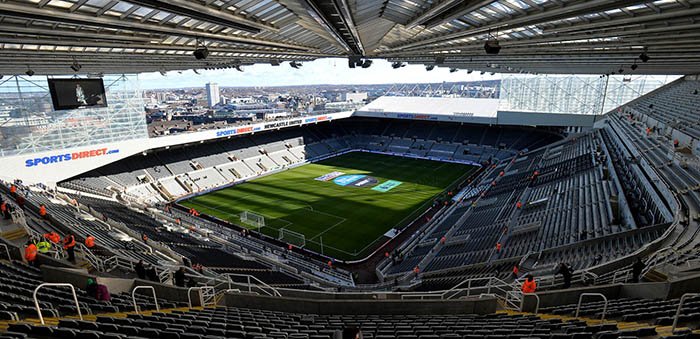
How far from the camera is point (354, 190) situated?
1391 inches

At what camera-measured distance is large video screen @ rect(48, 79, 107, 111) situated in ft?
69.7

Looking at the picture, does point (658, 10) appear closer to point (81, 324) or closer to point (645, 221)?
point (645, 221)

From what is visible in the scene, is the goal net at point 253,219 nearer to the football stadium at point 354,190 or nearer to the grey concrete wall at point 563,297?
the football stadium at point 354,190

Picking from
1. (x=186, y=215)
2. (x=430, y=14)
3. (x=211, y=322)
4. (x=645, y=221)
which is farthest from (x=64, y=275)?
(x=186, y=215)

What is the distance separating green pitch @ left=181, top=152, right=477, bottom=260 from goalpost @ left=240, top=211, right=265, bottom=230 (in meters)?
0.49

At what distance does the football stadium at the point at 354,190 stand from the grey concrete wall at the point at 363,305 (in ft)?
0.19

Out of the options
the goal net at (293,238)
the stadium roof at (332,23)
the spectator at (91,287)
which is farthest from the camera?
the goal net at (293,238)

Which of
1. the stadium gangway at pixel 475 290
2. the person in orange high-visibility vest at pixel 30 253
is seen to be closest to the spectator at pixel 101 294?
the person in orange high-visibility vest at pixel 30 253

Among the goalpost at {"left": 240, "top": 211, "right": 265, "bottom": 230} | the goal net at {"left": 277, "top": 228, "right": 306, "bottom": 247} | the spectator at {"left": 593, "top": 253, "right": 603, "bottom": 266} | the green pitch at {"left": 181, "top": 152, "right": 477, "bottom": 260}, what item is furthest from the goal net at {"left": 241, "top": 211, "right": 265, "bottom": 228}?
the spectator at {"left": 593, "top": 253, "right": 603, "bottom": 266}

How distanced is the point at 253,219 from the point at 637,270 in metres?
24.2

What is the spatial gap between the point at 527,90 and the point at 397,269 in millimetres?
32016

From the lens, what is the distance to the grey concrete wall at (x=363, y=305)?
9336 mm

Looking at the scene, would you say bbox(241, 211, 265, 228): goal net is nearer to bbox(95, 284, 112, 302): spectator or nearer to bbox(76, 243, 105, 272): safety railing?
bbox(76, 243, 105, 272): safety railing

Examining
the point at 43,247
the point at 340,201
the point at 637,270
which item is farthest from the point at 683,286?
the point at 340,201
